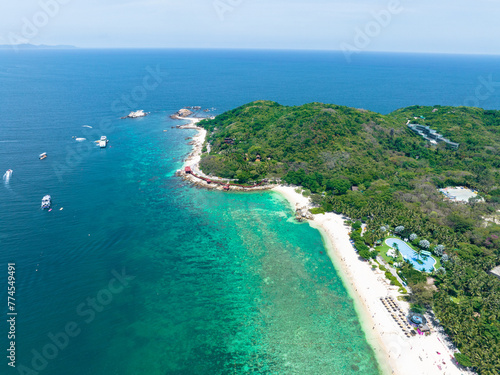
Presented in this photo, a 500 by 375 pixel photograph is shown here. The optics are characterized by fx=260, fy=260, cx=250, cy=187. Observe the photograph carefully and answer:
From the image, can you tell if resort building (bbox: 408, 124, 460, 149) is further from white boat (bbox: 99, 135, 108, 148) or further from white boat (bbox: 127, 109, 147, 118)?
white boat (bbox: 127, 109, 147, 118)

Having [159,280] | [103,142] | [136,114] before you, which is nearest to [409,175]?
[159,280]

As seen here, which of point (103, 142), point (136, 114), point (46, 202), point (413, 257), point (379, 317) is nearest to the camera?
point (379, 317)

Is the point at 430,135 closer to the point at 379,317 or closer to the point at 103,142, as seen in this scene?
the point at 379,317

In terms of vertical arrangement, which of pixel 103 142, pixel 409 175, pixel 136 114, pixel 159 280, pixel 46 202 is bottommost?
pixel 159 280

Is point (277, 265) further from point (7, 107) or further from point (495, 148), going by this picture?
point (7, 107)

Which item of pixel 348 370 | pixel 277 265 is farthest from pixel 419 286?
pixel 277 265

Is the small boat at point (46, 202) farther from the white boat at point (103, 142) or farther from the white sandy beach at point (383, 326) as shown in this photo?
the white sandy beach at point (383, 326)

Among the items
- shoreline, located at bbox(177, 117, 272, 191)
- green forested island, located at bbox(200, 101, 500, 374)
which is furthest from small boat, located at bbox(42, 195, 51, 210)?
green forested island, located at bbox(200, 101, 500, 374)
